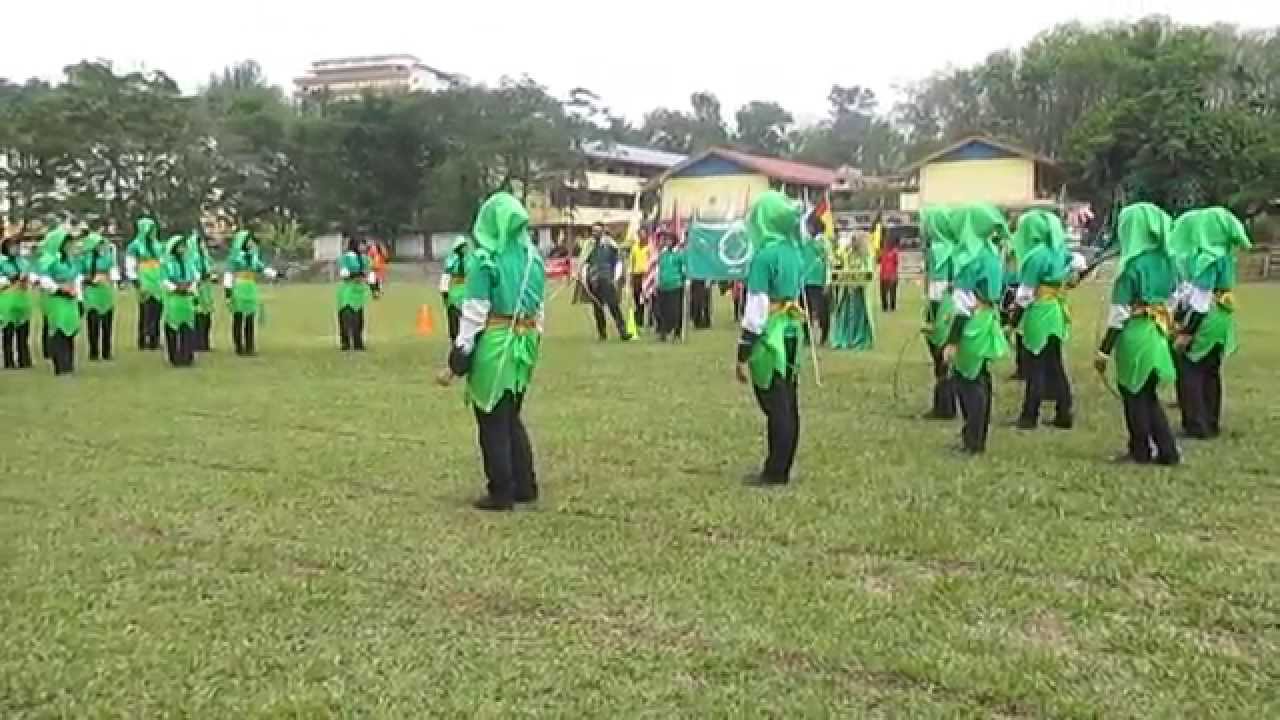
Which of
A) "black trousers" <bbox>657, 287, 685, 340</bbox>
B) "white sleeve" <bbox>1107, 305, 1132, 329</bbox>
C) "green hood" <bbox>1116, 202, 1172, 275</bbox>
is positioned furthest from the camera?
"black trousers" <bbox>657, 287, 685, 340</bbox>

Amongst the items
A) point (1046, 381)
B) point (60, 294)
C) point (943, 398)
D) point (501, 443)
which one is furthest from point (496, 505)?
point (60, 294)

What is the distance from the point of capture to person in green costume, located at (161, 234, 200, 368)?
1758 cm

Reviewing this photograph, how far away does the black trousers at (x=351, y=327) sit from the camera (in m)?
19.7

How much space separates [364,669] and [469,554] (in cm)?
187

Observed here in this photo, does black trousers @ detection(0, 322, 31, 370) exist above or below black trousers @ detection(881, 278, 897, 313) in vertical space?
below

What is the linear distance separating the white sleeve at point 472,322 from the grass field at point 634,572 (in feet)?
3.38

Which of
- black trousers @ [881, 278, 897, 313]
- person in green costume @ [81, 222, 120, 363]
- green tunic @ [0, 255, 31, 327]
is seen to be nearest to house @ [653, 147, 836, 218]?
black trousers @ [881, 278, 897, 313]

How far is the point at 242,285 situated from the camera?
62.2ft

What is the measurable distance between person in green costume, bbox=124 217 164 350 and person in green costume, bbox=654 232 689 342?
7.56 metres

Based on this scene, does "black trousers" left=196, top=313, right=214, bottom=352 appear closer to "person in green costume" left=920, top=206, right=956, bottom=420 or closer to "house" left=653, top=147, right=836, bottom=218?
"person in green costume" left=920, top=206, right=956, bottom=420

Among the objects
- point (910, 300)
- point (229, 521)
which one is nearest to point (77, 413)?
point (229, 521)

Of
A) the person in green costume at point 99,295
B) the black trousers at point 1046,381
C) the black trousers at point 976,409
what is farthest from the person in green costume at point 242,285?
the black trousers at point 976,409

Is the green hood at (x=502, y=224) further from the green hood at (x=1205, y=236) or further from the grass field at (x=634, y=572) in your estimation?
the green hood at (x=1205, y=236)

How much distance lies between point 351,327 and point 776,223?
39.0 feet
